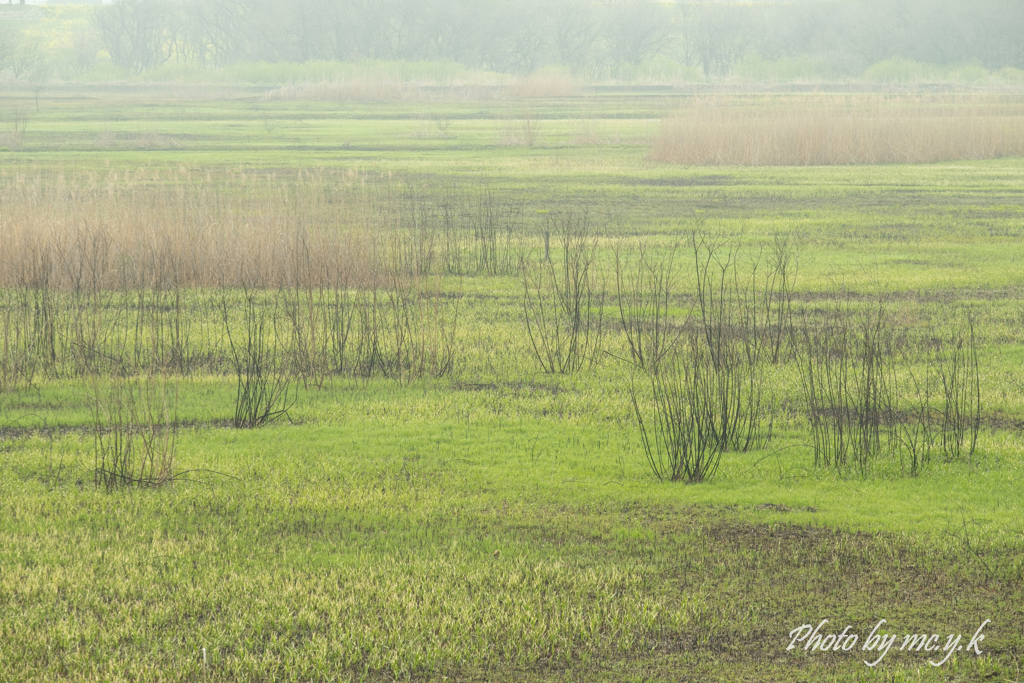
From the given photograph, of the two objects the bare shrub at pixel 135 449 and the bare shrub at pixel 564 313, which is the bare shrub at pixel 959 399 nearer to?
the bare shrub at pixel 564 313

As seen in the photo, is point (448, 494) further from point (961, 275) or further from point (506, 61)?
point (506, 61)

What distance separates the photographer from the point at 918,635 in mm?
6078

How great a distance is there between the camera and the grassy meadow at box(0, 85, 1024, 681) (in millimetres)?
6078

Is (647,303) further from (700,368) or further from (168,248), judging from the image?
(168,248)

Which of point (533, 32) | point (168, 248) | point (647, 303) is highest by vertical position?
point (533, 32)

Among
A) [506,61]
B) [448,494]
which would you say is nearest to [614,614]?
[448,494]

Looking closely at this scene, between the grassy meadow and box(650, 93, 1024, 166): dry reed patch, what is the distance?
13.1m

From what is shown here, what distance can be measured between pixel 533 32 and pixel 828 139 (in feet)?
212

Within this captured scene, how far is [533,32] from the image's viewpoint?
94875 millimetres

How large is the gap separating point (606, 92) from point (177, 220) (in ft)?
179

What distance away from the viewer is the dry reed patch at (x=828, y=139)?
33.6 metres

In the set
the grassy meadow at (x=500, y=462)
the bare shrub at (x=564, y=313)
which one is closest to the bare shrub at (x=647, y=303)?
the grassy meadow at (x=500, y=462)

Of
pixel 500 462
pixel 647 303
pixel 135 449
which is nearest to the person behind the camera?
pixel 500 462

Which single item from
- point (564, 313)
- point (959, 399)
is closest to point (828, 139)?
point (564, 313)
